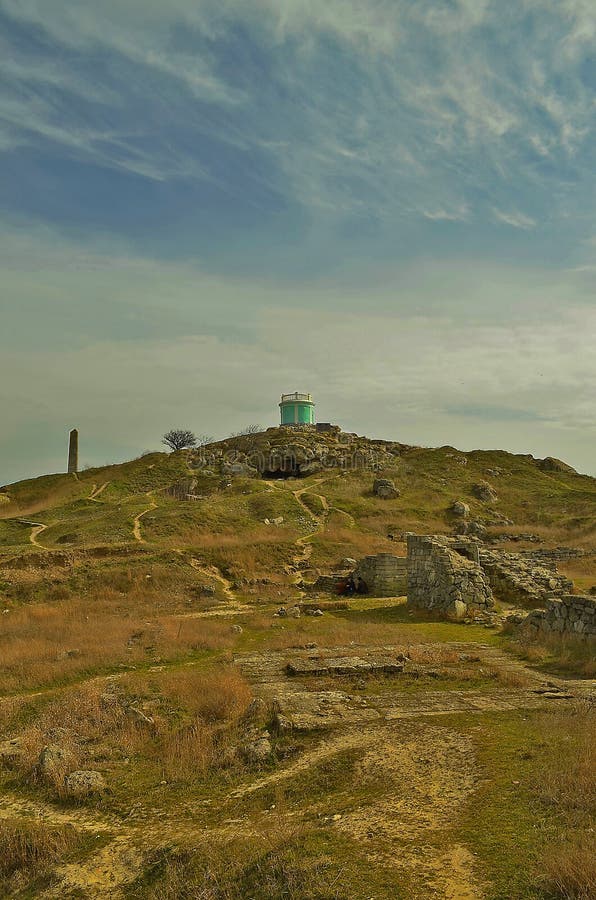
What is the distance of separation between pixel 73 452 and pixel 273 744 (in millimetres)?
64581

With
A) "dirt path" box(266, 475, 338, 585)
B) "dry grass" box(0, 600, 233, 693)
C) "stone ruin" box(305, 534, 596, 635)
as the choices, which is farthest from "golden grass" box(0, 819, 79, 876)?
"dirt path" box(266, 475, 338, 585)

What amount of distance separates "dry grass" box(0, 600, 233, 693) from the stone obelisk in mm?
49266

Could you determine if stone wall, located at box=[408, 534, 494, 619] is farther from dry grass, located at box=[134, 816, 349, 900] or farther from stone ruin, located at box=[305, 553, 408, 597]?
dry grass, located at box=[134, 816, 349, 900]

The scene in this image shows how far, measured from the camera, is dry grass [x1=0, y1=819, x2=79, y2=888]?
5.65m

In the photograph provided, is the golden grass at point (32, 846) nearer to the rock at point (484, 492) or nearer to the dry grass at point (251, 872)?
the dry grass at point (251, 872)

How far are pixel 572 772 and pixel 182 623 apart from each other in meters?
→ 12.9

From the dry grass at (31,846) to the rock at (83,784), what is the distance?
83 cm

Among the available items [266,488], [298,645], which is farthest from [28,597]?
[266,488]

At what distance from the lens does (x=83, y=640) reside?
15227mm

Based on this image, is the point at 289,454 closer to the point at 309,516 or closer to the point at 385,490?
the point at 385,490

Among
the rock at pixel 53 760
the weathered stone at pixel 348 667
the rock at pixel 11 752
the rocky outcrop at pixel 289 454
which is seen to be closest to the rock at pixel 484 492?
the rocky outcrop at pixel 289 454

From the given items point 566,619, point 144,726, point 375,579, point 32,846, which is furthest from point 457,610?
point 32,846

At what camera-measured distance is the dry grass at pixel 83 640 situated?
41.4 ft

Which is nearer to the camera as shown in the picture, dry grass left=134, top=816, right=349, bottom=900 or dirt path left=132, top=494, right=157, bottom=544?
dry grass left=134, top=816, right=349, bottom=900
